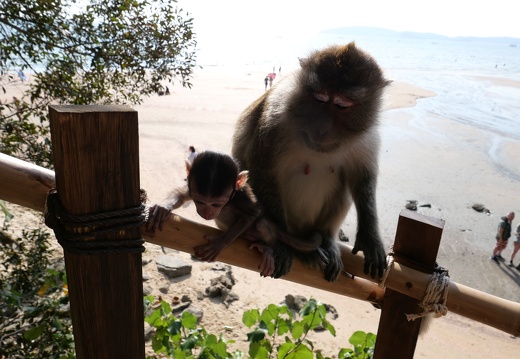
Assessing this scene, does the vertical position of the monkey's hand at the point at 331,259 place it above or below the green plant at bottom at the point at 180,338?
above

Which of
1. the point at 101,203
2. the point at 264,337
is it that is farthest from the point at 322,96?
the point at 101,203

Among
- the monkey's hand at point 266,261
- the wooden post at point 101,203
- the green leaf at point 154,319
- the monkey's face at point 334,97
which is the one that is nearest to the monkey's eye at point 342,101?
the monkey's face at point 334,97

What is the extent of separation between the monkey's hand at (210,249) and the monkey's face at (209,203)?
0.98 ft

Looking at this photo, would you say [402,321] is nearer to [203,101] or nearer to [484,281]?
[484,281]

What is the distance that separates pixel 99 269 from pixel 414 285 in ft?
4.66

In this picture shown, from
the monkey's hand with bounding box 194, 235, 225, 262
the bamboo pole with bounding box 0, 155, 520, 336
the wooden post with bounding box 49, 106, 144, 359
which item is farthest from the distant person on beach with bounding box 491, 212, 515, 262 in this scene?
the wooden post with bounding box 49, 106, 144, 359

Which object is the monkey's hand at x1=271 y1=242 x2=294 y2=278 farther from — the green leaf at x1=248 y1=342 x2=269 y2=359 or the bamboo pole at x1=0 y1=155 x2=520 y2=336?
the green leaf at x1=248 y1=342 x2=269 y2=359

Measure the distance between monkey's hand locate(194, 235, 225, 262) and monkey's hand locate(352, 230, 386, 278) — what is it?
1.00 meters

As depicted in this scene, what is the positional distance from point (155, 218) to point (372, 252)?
1507 mm

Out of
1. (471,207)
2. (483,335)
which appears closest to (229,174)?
(483,335)

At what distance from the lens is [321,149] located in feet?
9.09

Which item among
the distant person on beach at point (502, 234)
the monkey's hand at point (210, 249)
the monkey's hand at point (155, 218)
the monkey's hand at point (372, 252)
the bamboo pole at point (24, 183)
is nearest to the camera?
the bamboo pole at point (24, 183)

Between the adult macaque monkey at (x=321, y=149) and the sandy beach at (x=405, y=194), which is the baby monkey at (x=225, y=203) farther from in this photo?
the sandy beach at (x=405, y=194)

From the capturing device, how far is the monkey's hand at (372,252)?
252cm
